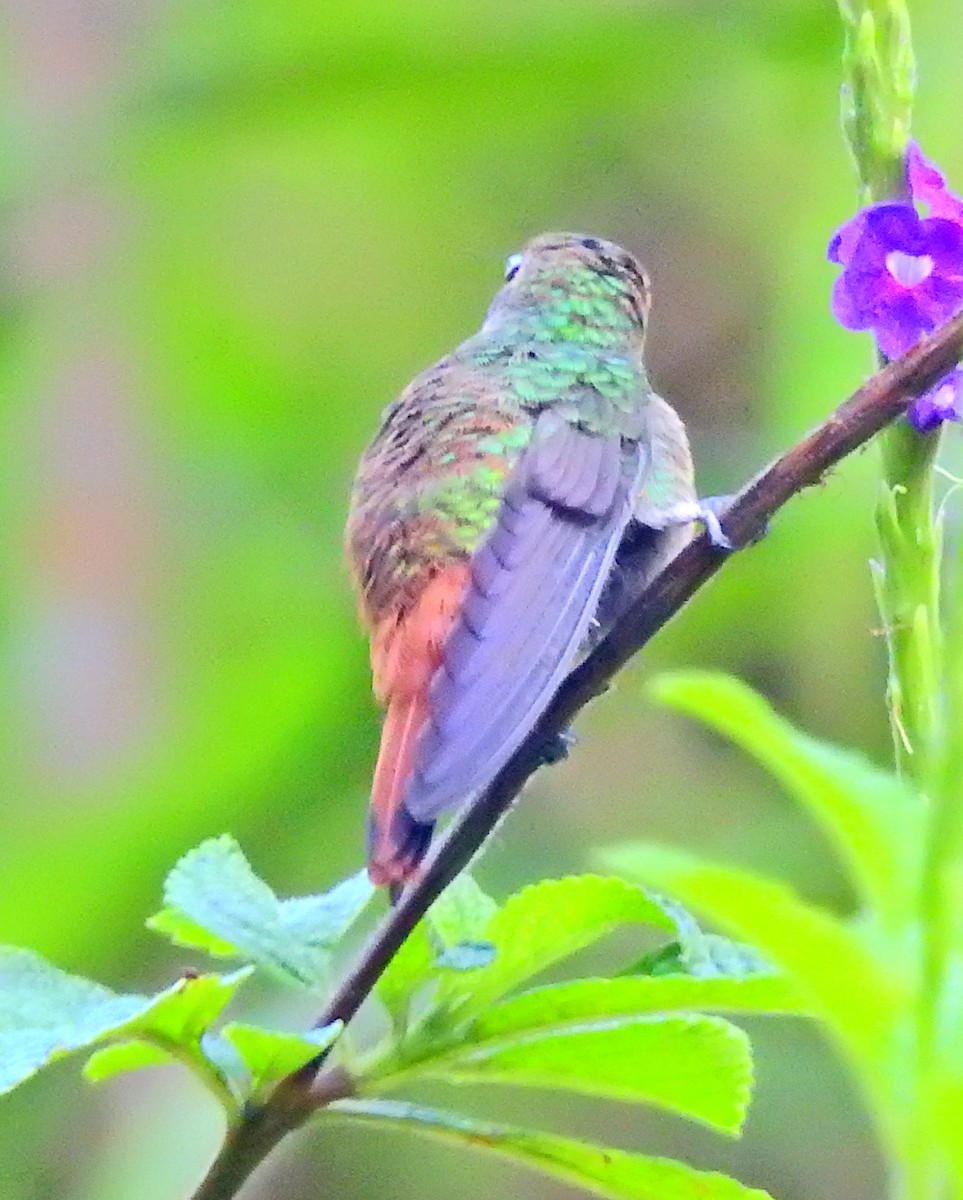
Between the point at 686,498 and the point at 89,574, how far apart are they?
133 cm

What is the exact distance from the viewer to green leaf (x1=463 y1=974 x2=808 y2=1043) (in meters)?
0.82

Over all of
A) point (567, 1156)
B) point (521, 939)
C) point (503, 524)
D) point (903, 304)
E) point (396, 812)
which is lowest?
point (567, 1156)

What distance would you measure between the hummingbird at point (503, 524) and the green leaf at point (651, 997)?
331mm

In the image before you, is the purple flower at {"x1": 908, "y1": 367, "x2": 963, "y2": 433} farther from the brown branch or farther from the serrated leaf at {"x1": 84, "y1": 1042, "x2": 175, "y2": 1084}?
the serrated leaf at {"x1": 84, "y1": 1042, "x2": 175, "y2": 1084}

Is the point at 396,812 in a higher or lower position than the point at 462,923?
higher

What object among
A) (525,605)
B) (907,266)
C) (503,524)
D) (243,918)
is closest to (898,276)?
(907,266)

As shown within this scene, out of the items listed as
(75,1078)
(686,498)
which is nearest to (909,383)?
(686,498)

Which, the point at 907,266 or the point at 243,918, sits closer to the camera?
the point at 243,918

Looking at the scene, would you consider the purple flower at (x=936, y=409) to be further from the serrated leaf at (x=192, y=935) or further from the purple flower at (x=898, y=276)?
the serrated leaf at (x=192, y=935)

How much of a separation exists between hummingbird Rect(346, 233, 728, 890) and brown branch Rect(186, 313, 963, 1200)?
1.13 ft

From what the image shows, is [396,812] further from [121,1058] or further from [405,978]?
[121,1058]

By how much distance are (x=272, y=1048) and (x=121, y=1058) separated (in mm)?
88

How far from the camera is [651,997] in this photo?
2.77 feet

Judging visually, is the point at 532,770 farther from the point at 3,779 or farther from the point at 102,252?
the point at 102,252
